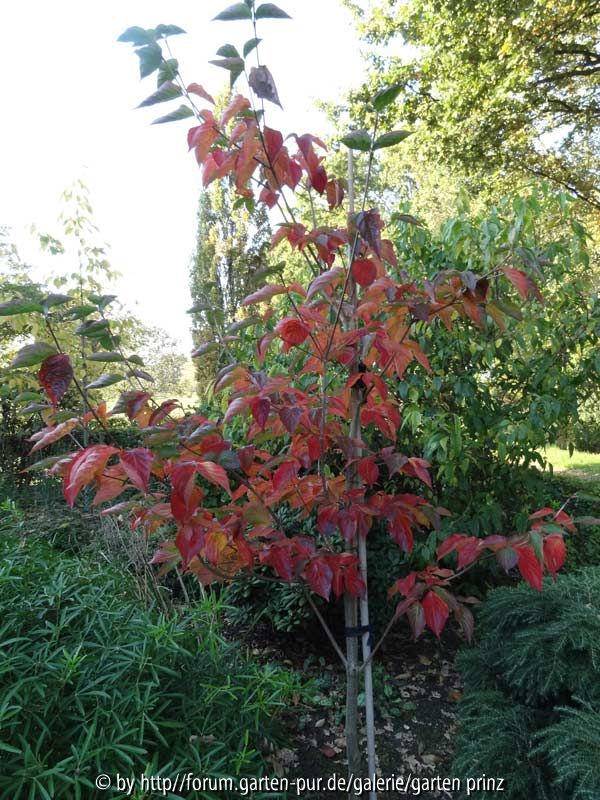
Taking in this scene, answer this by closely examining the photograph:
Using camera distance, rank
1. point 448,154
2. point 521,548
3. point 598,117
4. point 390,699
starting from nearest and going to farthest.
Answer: point 521,548
point 390,699
point 448,154
point 598,117

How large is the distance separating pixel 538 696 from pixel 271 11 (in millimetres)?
2085

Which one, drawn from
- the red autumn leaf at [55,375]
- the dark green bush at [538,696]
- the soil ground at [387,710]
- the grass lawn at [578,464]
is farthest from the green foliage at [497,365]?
the grass lawn at [578,464]

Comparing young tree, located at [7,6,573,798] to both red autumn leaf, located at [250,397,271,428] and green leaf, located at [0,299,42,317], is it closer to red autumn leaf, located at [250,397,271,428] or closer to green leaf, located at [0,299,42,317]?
red autumn leaf, located at [250,397,271,428]

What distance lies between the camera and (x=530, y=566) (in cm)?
125

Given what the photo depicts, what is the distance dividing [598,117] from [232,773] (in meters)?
11.0

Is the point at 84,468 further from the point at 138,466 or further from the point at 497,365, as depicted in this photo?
the point at 497,365

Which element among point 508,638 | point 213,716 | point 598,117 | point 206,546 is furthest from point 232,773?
point 598,117

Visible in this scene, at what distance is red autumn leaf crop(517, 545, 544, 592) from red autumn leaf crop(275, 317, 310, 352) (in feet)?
2.47

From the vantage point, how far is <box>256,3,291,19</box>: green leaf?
1051 millimetres

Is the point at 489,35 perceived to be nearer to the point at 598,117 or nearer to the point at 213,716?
the point at 598,117

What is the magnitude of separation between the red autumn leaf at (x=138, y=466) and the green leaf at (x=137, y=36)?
0.84 meters

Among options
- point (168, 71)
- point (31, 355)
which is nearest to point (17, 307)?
point (31, 355)

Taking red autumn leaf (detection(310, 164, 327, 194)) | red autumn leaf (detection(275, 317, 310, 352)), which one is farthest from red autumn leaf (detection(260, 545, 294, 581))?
red autumn leaf (detection(310, 164, 327, 194))

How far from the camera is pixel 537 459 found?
2660 mm
